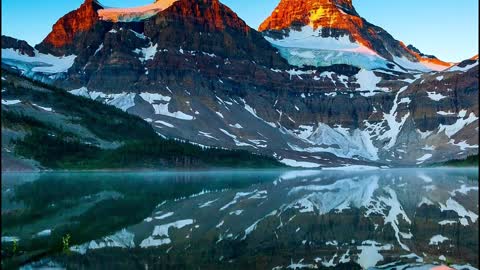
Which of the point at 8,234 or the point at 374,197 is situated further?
the point at 374,197

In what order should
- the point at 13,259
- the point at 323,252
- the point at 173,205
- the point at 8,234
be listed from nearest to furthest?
1. the point at 13,259
2. the point at 323,252
3. the point at 8,234
4. the point at 173,205

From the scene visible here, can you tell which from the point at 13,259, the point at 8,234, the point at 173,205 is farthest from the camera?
the point at 173,205

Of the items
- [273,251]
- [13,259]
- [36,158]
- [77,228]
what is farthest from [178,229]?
[36,158]

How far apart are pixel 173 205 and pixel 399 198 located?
30263mm

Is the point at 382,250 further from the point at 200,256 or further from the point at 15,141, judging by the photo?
the point at 15,141

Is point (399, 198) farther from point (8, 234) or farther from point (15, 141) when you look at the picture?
point (15, 141)

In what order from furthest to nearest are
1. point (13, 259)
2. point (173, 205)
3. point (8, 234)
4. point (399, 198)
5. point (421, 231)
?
point (399, 198), point (173, 205), point (421, 231), point (8, 234), point (13, 259)

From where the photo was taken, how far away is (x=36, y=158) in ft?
630

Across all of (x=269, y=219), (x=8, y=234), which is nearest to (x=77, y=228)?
(x=8, y=234)

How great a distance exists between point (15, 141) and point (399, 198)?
15008 cm

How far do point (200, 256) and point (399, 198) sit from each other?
4768 centimetres

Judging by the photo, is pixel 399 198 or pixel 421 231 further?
pixel 399 198

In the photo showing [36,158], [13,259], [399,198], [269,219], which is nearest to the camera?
[13,259]

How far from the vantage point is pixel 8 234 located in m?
44.0
